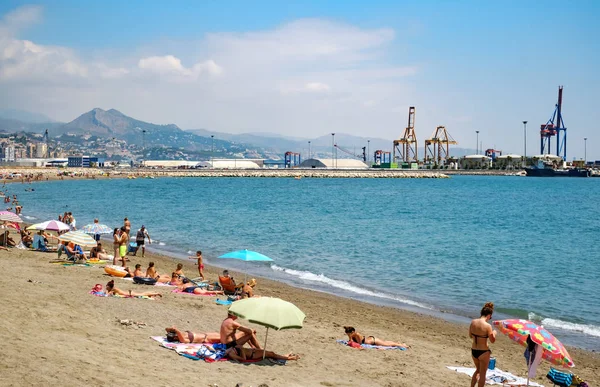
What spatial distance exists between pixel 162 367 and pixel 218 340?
1693 millimetres

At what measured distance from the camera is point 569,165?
165500 mm

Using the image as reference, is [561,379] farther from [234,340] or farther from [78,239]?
[78,239]

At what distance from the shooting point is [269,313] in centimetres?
841

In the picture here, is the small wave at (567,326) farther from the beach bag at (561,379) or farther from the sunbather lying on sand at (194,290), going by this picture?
the sunbather lying on sand at (194,290)

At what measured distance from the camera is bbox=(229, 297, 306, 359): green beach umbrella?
27.2 feet

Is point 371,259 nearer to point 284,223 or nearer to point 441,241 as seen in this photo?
point 441,241

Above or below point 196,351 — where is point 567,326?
below

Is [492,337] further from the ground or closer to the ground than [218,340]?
further from the ground

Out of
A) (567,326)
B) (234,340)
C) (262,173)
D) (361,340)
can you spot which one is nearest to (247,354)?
(234,340)

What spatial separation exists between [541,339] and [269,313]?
12.3 ft

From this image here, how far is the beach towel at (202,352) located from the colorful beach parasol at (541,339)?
3.28 meters

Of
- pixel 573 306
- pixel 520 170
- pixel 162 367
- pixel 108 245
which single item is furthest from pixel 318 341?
pixel 520 170

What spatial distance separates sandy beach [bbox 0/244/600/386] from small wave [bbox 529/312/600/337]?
Result: 1.86 metres

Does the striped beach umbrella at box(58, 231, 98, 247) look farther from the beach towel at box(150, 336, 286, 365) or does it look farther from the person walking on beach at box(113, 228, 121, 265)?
the beach towel at box(150, 336, 286, 365)
